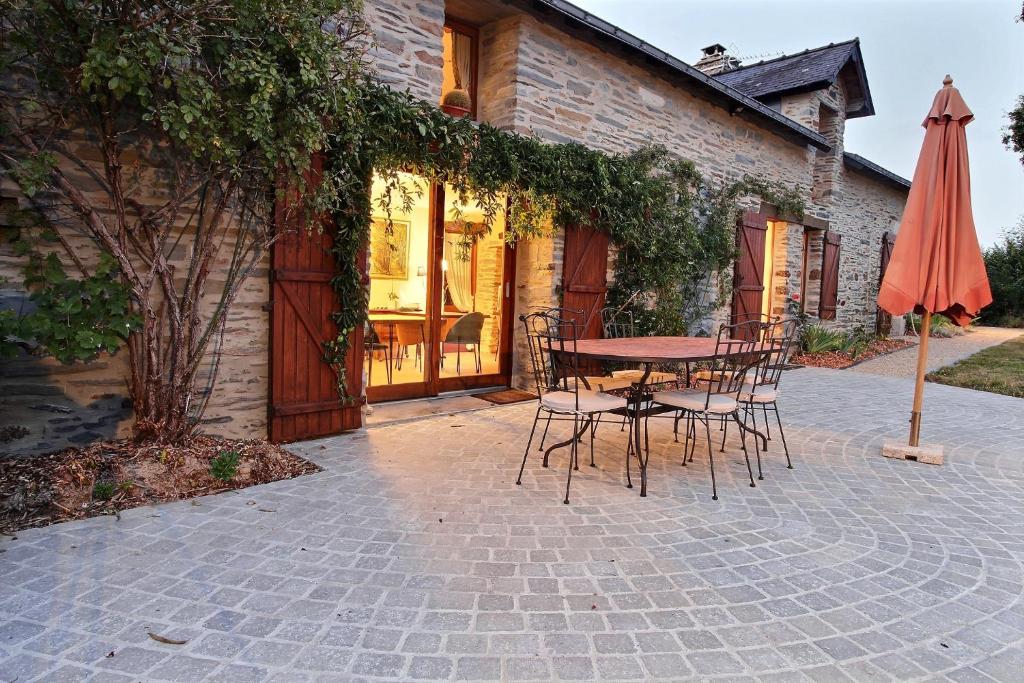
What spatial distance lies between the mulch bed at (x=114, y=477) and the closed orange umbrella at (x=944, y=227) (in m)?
4.20

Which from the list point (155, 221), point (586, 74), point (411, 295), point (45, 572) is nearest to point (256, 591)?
point (45, 572)

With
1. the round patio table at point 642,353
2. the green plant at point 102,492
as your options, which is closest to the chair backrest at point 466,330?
the round patio table at point 642,353

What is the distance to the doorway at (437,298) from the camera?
18.7 feet

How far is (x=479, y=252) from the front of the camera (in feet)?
21.0

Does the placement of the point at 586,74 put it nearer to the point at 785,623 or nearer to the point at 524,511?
the point at 524,511

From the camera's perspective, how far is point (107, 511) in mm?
2822

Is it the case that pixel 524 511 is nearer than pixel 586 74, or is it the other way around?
pixel 524 511

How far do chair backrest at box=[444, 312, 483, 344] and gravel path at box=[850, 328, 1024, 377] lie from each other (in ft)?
20.5

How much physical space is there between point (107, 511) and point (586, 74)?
577 centimetres

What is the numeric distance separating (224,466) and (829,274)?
36.1 feet

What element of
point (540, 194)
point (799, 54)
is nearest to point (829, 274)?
point (799, 54)

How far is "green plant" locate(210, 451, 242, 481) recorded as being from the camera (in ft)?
10.7

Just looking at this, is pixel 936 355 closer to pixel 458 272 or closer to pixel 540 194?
pixel 540 194

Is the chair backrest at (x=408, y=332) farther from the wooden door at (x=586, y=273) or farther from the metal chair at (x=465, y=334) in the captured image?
the wooden door at (x=586, y=273)
